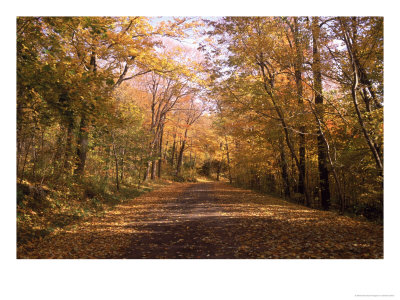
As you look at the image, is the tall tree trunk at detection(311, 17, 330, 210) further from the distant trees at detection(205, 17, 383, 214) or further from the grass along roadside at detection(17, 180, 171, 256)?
the grass along roadside at detection(17, 180, 171, 256)

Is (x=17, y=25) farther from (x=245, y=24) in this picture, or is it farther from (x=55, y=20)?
(x=245, y=24)

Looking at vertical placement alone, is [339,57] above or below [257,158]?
A: above

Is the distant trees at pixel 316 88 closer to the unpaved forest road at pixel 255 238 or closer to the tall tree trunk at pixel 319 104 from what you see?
the tall tree trunk at pixel 319 104

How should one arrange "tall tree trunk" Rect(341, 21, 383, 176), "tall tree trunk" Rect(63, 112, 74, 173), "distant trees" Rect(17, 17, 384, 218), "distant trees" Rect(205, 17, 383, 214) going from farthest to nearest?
"tall tree trunk" Rect(63, 112, 74, 173)
"distant trees" Rect(205, 17, 383, 214)
"tall tree trunk" Rect(341, 21, 383, 176)
"distant trees" Rect(17, 17, 384, 218)

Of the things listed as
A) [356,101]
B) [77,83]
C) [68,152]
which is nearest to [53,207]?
[68,152]

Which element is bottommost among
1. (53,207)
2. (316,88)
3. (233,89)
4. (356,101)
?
(53,207)

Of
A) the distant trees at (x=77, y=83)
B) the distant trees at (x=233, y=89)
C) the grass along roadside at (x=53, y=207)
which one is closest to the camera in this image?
the distant trees at (x=77, y=83)

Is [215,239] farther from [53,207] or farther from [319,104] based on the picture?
[319,104]

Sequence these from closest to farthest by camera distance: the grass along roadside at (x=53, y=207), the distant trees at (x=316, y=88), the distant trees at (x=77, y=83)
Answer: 1. the distant trees at (x=77, y=83)
2. the grass along roadside at (x=53, y=207)
3. the distant trees at (x=316, y=88)

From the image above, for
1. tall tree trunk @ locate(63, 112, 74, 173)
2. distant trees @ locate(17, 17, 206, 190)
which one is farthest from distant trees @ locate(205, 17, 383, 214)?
tall tree trunk @ locate(63, 112, 74, 173)

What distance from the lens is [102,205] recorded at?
7457mm

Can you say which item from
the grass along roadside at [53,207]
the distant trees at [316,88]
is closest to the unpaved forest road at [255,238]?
the grass along roadside at [53,207]
